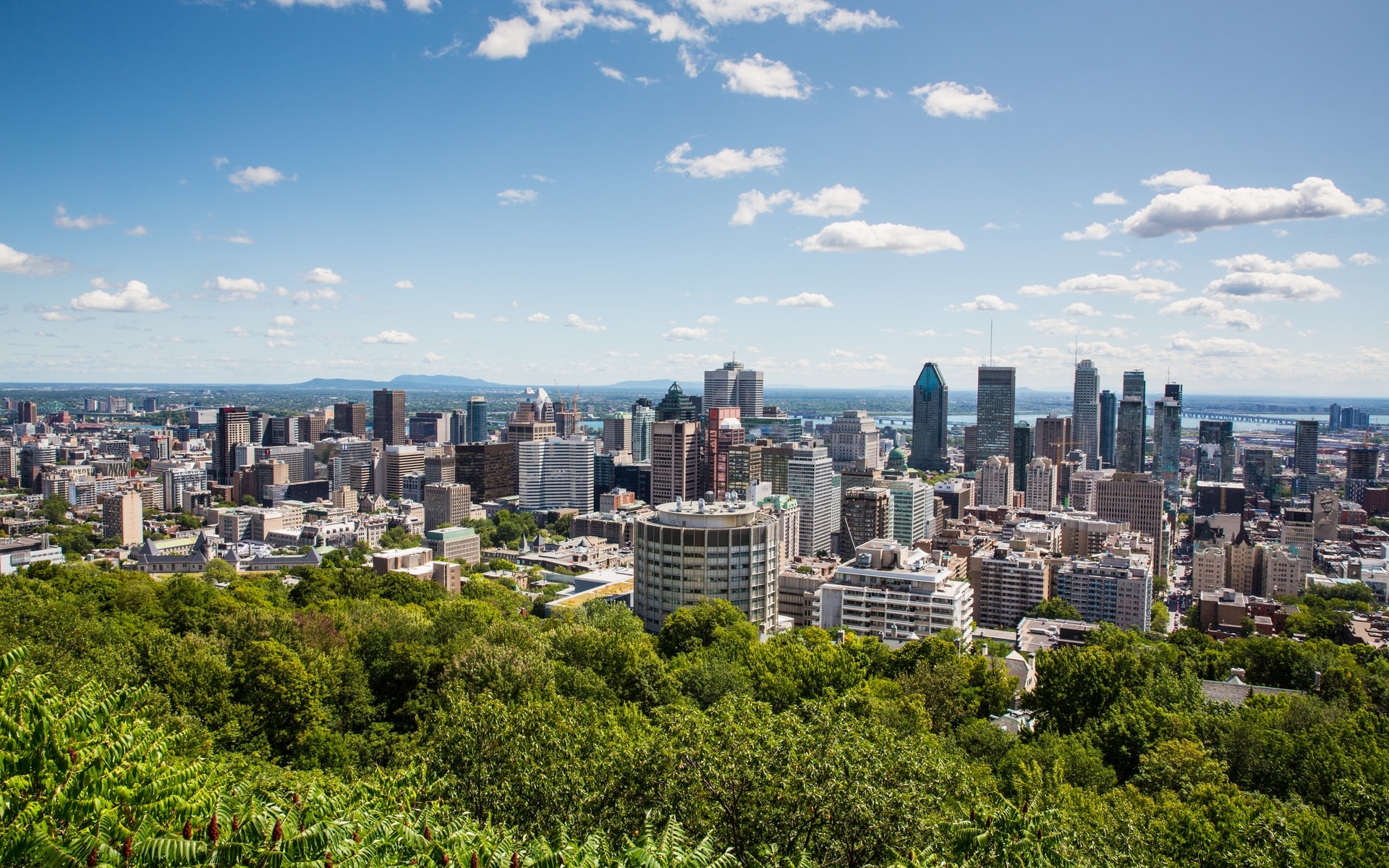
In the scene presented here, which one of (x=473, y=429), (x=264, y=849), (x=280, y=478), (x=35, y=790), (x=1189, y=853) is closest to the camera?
(x=264, y=849)

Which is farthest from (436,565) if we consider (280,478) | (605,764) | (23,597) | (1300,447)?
(1300,447)

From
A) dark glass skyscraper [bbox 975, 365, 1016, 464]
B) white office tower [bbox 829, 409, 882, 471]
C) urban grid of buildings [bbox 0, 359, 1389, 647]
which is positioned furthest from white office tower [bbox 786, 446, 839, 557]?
dark glass skyscraper [bbox 975, 365, 1016, 464]

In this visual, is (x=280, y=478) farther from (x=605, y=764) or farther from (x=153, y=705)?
(x=605, y=764)

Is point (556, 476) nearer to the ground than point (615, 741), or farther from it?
nearer to the ground

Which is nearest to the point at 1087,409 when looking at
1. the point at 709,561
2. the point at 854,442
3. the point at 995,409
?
the point at 995,409

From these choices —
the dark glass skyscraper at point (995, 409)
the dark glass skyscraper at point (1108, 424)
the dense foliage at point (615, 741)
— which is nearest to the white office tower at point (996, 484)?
the dark glass skyscraper at point (995, 409)

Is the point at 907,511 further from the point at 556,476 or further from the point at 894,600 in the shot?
the point at 894,600

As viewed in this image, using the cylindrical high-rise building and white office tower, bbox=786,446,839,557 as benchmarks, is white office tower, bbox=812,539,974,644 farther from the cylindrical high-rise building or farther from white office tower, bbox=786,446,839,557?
white office tower, bbox=786,446,839,557
